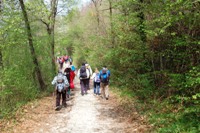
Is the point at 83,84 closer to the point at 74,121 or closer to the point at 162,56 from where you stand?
the point at 74,121

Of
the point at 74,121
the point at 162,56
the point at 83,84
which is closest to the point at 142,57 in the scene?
the point at 162,56

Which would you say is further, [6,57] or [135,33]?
[6,57]

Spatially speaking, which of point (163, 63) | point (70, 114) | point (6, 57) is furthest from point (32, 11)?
point (163, 63)

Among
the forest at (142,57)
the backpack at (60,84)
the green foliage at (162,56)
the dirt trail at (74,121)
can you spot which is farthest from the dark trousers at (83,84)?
the backpack at (60,84)

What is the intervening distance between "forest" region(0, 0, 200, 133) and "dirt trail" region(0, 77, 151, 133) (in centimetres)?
94

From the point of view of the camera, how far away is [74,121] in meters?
9.16

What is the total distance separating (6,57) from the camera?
47.8ft

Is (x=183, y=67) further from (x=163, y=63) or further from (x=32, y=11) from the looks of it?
(x=32, y=11)

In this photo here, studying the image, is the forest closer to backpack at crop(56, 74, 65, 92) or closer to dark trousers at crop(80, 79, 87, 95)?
backpack at crop(56, 74, 65, 92)

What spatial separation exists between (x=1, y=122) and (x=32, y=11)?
811 cm

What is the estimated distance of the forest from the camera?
7.07 metres

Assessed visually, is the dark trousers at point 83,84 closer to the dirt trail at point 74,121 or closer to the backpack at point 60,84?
the dirt trail at point 74,121

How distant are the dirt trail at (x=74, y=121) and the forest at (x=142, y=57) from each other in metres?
0.94

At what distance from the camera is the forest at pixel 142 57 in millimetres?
7074
